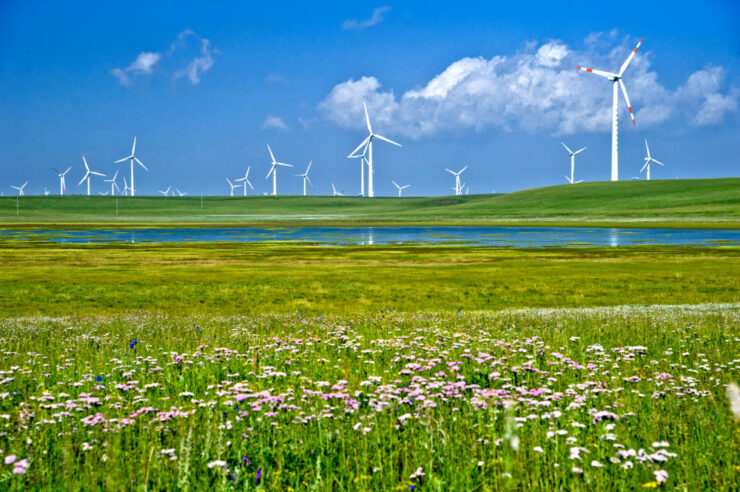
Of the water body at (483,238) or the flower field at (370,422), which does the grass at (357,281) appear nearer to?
the flower field at (370,422)

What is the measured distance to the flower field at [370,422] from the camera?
6.46 metres

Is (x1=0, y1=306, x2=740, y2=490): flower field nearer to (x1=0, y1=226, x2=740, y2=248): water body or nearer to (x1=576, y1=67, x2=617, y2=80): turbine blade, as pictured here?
(x1=0, y1=226, x2=740, y2=248): water body

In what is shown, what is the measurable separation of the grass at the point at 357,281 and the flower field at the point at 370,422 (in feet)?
53.1

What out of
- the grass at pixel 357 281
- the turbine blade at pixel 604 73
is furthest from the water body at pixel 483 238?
the turbine blade at pixel 604 73

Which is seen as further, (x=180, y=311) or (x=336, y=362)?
(x=180, y=311)

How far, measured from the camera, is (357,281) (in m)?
43.6

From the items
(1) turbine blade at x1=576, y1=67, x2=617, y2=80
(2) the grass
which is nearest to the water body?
(2) the grass

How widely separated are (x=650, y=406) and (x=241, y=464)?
6.19 meters

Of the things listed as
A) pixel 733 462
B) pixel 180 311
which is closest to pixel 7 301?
pixel 180 311

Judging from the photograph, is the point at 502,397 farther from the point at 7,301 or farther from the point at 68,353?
the point at 7,301

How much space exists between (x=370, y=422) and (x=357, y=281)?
3528 cm

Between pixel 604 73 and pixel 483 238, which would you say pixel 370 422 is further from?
pixel 604 73

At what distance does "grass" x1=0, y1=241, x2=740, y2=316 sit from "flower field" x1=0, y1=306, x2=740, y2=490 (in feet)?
53.1

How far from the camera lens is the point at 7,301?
112ft
